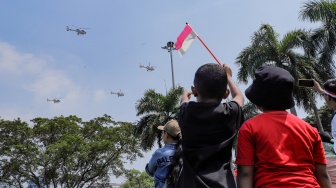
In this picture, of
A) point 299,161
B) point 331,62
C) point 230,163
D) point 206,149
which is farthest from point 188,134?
point 331,62

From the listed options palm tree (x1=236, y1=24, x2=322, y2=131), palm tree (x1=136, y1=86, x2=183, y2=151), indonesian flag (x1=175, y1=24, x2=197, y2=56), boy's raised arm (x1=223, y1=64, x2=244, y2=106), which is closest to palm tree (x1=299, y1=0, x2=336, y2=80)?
palm tree (x1=236, y1=24, x2=322, y2=131)

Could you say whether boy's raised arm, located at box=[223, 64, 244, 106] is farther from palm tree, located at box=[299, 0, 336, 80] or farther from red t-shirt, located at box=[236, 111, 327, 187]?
palm tree, located at box=[299, 0, 336, 80]

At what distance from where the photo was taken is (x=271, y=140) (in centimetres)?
214

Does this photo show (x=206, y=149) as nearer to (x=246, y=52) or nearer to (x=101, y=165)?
(x=246, y=52)

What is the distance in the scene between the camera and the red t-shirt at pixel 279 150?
2.07m

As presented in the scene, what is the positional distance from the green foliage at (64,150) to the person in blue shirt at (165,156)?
21.3 m

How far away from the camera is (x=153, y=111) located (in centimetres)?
2495

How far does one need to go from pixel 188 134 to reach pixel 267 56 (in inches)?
665

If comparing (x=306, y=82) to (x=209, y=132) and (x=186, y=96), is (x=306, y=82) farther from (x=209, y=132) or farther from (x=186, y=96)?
(x=209, y=132)

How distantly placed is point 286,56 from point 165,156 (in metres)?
16.4

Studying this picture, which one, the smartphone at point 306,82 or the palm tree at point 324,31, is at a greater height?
the palm tree at point 324,31

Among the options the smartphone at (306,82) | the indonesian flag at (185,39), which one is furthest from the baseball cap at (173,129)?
the indonesian flag at (185,39)

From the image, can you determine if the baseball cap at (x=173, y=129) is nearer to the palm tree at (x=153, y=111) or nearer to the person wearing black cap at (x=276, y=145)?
the person wearing black cap at (x=276, y=145)

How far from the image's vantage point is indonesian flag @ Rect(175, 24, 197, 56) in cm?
455
